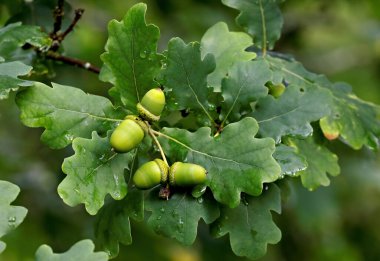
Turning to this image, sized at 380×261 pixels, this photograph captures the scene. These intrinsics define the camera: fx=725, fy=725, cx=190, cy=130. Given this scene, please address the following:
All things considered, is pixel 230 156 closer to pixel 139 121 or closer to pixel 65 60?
pixel 139 121

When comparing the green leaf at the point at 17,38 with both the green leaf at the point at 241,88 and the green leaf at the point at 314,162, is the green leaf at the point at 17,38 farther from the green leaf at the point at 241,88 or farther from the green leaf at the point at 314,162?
the green leaf at the point at 314,162

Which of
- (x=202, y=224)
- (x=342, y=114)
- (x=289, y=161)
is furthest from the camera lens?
(x=202, y=224)

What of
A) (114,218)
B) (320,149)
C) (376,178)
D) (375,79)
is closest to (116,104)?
(114,218)

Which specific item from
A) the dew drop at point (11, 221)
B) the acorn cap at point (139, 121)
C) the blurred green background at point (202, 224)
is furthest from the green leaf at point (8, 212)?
the blurred green background at point (202, 224)

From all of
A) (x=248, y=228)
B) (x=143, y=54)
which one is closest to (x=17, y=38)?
(x=143, y=54)

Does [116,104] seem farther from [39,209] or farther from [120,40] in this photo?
[39,209]

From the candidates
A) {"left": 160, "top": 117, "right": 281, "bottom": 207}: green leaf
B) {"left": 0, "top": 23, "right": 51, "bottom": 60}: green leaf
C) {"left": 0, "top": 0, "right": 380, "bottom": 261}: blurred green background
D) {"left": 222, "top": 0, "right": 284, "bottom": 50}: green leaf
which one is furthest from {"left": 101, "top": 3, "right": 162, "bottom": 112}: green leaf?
{"left": 0, "top": 0, "right": 380, "bottom": 261}: blurred green background
